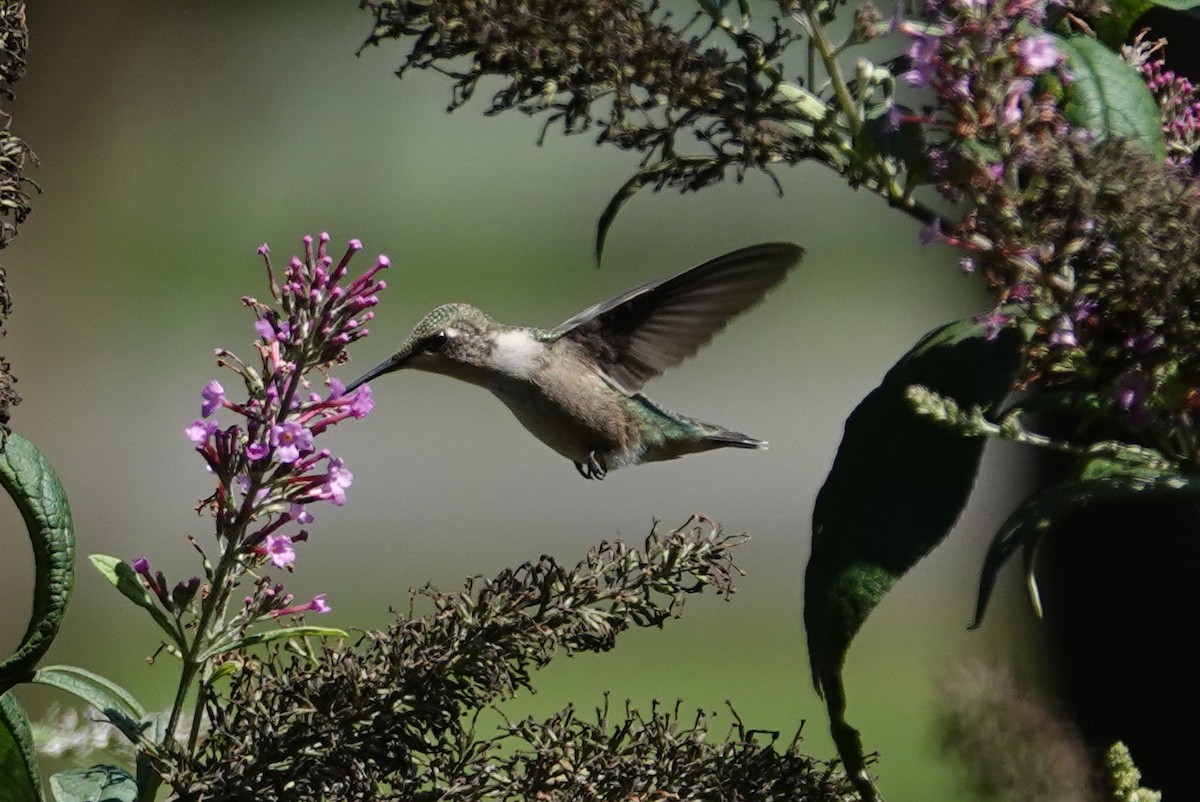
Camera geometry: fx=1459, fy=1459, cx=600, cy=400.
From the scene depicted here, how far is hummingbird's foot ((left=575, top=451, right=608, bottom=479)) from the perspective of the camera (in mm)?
1790

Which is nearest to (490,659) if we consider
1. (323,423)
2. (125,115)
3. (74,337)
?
(323,423)

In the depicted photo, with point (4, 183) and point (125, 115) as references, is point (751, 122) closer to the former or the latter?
point (4, 183)

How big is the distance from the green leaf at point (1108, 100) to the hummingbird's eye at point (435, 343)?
0.91m

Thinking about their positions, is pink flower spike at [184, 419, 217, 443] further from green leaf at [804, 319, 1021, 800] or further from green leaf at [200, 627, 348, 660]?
green leaf at [804, 319, 1021, 800]

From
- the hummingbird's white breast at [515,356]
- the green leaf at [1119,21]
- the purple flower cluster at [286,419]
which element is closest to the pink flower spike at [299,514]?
the purple flower cluster at [286,419]

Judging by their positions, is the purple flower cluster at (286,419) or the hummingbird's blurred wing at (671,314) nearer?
the purple flower cluster at (286,419)

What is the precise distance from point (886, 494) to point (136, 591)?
1.46 ft

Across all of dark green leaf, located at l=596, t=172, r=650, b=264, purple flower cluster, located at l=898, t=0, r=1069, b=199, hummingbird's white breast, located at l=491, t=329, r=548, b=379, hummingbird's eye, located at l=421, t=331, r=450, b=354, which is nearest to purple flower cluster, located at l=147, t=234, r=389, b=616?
dark green leaf, located at l=596, t=172, r=650, b=264

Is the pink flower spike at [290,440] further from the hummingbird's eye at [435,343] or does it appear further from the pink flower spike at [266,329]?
the hummingbird's eye at [435,343]

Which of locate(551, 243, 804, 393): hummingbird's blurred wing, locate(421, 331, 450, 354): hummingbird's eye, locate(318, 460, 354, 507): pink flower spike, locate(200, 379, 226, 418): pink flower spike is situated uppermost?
locate(551, 243, 804, 393): hummingbird's blurred wing

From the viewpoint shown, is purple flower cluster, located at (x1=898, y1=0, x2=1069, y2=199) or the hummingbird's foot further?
the hummingbird's foot

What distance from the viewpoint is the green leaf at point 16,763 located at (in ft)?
2.83

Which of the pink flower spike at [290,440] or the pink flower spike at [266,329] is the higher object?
the pink flower spike at [266,329]

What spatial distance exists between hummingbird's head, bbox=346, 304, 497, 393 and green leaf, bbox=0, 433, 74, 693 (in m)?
0.74
